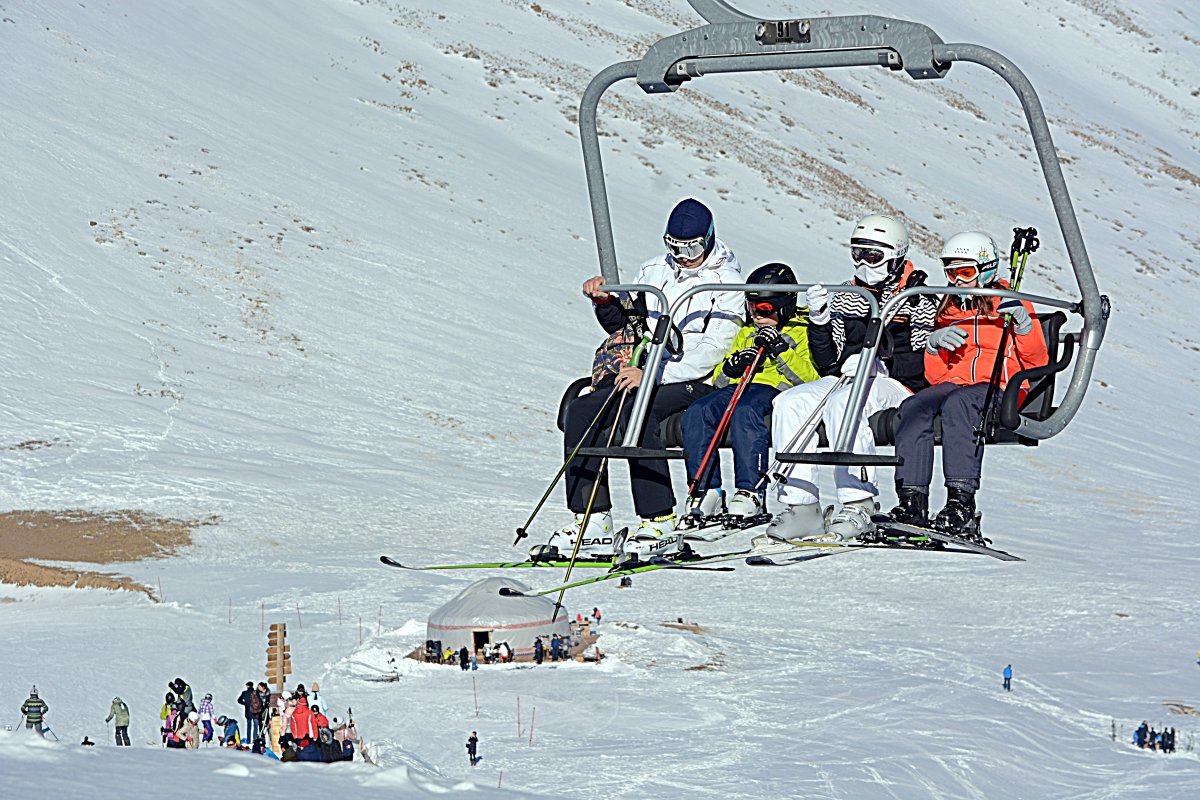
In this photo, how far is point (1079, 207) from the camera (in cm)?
7012

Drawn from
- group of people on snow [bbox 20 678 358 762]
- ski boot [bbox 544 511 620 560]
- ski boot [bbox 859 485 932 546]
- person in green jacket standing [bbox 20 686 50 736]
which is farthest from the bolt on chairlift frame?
person in green jacket standing [bbox 20 686 50 736]

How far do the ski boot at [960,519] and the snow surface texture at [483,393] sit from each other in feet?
21.4

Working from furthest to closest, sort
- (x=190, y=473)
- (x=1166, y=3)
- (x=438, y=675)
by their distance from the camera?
(x=1166, y=3) → (x=190, y=473) → (x=438, y=675)

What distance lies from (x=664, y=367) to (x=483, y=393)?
4210 cm

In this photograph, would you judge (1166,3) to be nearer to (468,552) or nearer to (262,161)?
(262,161)

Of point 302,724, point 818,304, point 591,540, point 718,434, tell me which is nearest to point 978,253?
point 818,304

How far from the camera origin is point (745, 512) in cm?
881

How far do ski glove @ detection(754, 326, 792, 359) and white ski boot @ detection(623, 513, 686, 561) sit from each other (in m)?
0.99

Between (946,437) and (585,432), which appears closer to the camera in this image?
(946,437)

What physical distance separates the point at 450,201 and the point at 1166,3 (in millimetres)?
63099

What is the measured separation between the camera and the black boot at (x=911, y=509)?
8.32 metres

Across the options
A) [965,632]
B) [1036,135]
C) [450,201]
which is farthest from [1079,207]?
[1036,135]

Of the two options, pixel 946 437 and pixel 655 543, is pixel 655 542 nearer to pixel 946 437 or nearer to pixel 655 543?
pixel 655 543

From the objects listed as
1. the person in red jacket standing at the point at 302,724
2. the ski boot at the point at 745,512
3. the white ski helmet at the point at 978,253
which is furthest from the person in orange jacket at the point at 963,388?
the person in red jacket standing at the point at 302,724
